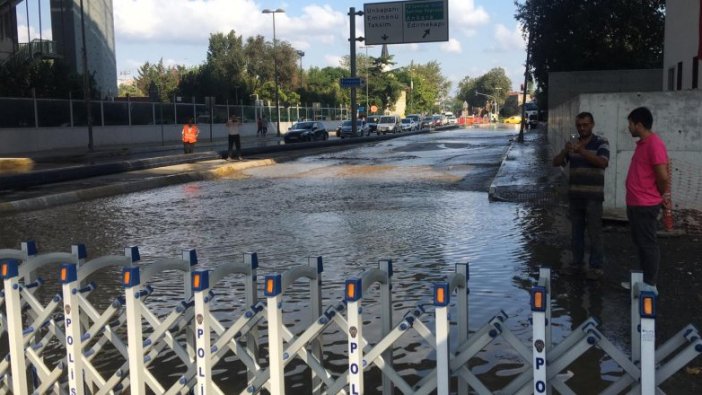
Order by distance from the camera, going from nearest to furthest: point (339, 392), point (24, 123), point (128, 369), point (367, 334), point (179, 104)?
point (339, 392) < point (128, 369) < point (367, 334) < point (24, 123) < point (179, 104)

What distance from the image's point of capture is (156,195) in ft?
51.7

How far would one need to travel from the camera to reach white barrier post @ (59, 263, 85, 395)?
3.59 m

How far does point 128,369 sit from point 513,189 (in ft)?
36.4

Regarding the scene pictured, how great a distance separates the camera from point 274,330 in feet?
10.6

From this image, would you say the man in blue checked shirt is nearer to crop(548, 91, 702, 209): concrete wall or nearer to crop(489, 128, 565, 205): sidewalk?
crop(548, 91, 702, 209): concrete wall

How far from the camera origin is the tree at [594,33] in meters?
30.6

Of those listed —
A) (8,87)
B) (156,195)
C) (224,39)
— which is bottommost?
(156,195)

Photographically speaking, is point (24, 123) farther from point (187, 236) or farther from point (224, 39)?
point (224, 39)

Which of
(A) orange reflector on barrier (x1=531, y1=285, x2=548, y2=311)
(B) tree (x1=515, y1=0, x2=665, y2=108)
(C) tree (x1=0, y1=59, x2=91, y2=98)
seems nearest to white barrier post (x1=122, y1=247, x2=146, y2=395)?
(A) orange reflector on barrier (x1=531, y1=285, x2=548, y2=311)

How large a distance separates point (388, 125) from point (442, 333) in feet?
180

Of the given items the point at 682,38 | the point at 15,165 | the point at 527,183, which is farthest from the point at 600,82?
the point at 15,165

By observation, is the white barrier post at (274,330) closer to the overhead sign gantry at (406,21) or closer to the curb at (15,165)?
the curb at (15,165)

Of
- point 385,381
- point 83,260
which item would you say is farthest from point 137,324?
point 385,381

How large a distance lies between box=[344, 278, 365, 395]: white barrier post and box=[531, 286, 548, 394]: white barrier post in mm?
773
